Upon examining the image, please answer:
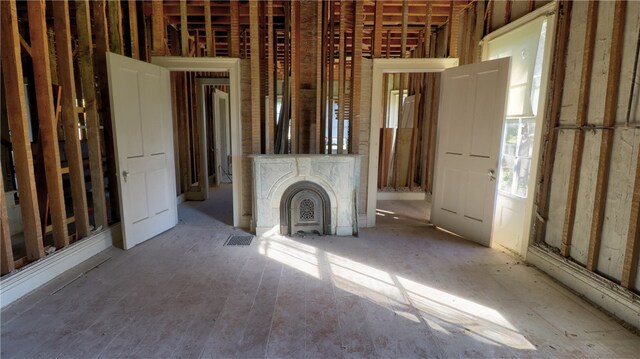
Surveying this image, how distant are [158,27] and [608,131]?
495 cm

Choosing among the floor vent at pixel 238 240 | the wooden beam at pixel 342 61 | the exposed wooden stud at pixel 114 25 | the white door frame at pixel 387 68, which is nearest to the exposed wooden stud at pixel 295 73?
the wooden beam at pixel 342 61

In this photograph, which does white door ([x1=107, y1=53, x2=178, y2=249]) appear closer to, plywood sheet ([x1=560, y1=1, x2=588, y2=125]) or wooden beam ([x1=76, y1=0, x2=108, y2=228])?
wooden beam ([x1=76, y1=0, x2=108, y2=228])

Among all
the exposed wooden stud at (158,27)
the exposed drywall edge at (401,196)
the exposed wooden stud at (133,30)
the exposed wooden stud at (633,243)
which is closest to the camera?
the exposed wooden stud at (633,243)

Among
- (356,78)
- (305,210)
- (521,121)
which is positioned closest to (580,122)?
(521,121)

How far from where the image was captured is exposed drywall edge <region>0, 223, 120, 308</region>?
2.47 metres

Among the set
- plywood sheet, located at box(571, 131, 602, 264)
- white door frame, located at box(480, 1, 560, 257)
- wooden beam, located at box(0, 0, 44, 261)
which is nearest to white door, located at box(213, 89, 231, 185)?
wooden beam, located at box(0, 0, 44, 261)

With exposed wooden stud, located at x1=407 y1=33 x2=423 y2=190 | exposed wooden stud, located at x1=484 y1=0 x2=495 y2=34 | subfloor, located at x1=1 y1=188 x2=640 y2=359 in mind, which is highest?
exposed wooden stud, located at x1=484 y1=0 x2=495 y2=34

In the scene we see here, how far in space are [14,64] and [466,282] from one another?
4.31m

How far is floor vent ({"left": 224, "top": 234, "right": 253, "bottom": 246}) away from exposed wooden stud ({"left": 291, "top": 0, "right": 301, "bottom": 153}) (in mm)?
1324

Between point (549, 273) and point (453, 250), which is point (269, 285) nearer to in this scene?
point (453, 250)

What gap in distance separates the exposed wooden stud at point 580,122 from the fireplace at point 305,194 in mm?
2244

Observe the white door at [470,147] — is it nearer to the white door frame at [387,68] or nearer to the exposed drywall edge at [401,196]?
the white door frame at [387,68]

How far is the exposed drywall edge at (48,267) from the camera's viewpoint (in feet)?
8.12

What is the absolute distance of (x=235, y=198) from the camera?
4434 millimetres
